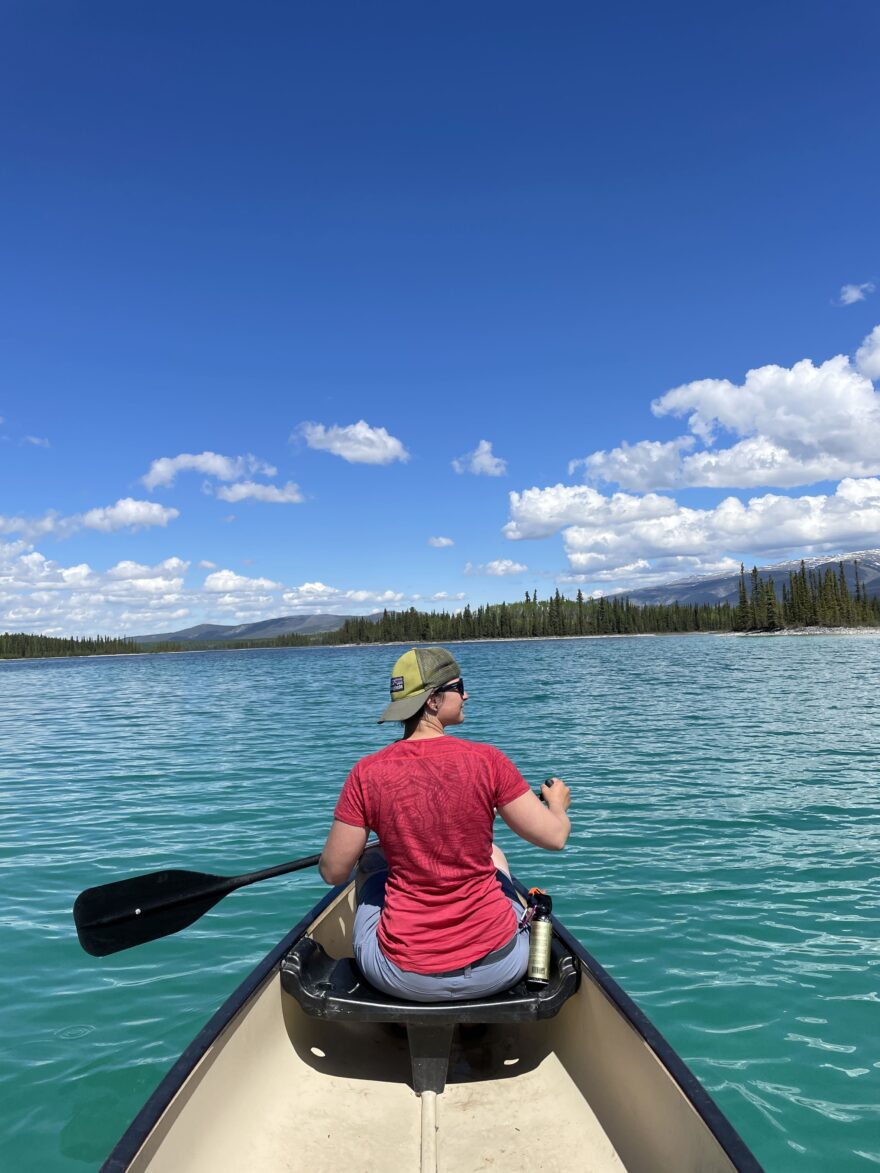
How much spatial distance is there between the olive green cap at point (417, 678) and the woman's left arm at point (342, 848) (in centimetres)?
69

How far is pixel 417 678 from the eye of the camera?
16.1 feet

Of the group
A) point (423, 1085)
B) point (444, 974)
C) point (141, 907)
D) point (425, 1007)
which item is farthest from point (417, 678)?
point (141, 907)

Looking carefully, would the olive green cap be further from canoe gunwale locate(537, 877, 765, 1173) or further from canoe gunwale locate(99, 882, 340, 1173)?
canoe gunwale locate(537, 877, 765, 1173)

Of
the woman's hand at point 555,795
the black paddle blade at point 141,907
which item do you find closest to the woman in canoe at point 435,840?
the woman's hand at point 555,795

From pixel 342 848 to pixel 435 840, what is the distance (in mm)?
627

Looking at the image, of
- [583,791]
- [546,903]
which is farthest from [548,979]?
[583,791]

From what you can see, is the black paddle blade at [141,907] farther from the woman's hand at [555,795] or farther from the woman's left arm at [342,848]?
the woman's hand at [555,795]

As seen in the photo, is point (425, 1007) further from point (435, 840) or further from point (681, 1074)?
point (681, 1074)

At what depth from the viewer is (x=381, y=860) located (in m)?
6.29

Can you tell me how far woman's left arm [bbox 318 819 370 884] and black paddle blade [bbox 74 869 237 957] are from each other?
2.42m

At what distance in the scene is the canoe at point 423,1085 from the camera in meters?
4.24

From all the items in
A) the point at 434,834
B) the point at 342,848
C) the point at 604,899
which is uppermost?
the point at 434,834

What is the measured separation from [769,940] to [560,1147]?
506 cm

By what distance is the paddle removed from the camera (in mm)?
6379
